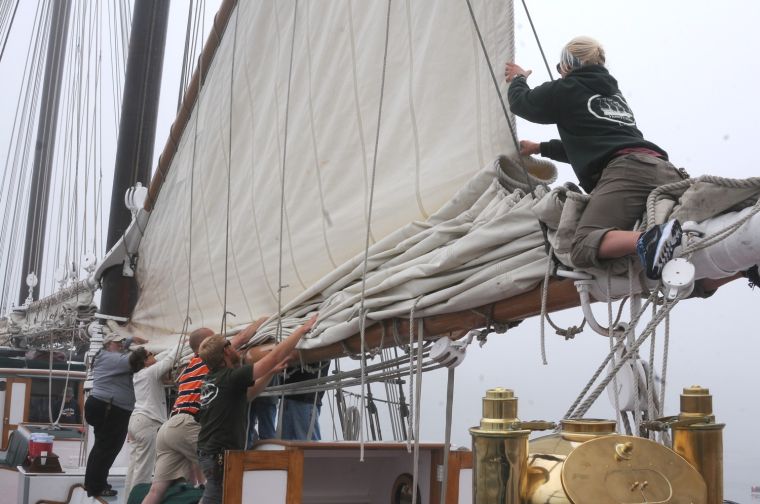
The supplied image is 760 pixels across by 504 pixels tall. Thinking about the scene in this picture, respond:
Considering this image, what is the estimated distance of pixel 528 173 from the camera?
2.34m

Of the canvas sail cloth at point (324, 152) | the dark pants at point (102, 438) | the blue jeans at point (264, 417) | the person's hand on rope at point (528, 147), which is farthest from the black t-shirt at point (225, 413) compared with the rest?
the dark pants at point (102, 438)

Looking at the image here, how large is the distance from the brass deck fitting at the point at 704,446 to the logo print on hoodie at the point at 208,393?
7.67ft

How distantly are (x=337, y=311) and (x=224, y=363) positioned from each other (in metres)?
0.80

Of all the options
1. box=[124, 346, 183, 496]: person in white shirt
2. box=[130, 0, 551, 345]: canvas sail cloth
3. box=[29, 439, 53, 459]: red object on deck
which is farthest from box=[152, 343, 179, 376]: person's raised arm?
box=[29, 439, 53, 459]: red object on deck

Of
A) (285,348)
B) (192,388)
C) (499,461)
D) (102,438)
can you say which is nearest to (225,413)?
(285,348)

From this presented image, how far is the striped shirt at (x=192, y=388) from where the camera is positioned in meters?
3.82

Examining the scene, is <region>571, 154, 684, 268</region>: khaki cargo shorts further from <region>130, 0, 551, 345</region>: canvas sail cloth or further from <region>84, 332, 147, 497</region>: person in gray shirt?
<region>84, 332, 147, 497</region>: person in gray shirt

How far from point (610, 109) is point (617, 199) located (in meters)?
0.32

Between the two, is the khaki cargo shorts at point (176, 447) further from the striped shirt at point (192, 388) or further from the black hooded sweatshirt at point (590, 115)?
the black hooded sweatshirt at point (590, 115)

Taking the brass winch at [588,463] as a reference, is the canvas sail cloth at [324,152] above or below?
above

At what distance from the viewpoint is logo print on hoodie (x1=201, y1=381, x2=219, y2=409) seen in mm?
3283

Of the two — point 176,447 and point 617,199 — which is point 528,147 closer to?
point 617,199

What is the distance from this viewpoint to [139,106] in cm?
683

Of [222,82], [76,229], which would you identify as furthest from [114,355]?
[76,229]
